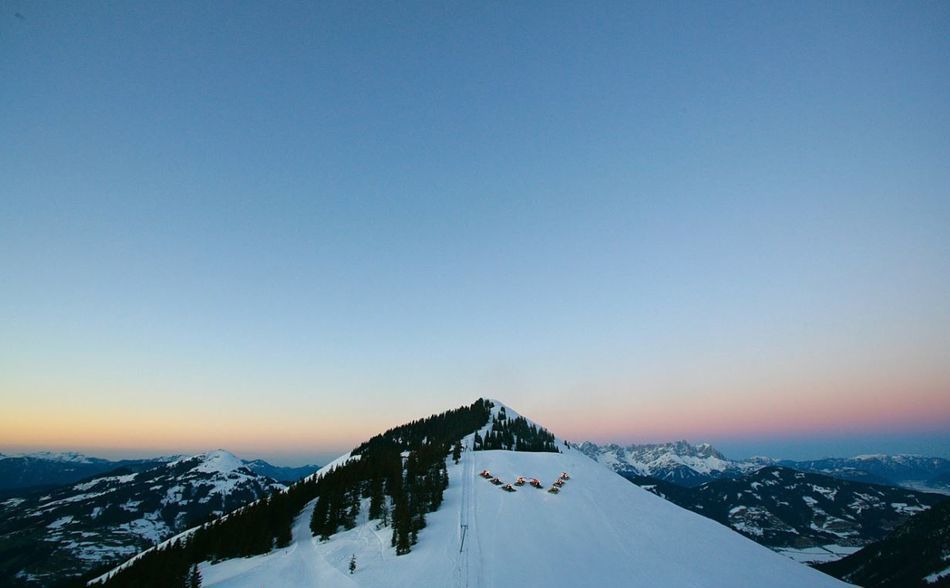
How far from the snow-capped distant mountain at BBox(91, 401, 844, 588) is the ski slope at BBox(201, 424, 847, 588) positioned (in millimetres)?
214

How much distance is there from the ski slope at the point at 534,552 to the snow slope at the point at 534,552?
0.52ft

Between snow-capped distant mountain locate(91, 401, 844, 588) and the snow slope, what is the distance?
22 centimetres

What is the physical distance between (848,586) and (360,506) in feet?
228

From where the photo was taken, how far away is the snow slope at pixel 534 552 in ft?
144

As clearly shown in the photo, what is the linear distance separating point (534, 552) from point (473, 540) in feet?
23.6

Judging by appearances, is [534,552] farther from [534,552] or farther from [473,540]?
[473,540]

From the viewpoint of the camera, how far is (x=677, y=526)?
6531 centimetres

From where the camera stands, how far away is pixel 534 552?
49.0 meters

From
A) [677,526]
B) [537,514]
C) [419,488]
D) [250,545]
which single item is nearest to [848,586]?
[677,526]

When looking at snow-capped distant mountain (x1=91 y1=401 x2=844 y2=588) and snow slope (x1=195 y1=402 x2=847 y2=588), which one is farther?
snow-capped distant mountain (x1=91 y1=401 x2=844 y2=588)

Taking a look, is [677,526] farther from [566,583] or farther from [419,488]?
[419,488]

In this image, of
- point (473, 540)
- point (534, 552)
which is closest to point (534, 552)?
point (534, 552)

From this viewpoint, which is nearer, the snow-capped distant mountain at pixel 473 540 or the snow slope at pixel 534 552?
the snow slope at pixel 534 552

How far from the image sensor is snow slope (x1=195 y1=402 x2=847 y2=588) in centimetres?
4378
